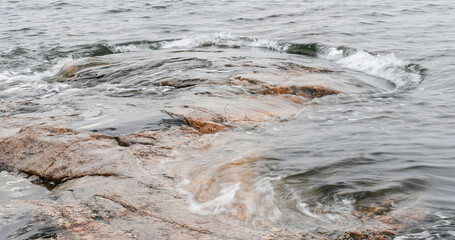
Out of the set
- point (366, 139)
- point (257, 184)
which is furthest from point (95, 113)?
point (366, 139)

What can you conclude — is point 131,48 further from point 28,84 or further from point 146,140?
point 146,140

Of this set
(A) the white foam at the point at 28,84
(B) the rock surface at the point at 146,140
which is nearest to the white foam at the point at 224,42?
(B) the rock surface at the point at 146,140

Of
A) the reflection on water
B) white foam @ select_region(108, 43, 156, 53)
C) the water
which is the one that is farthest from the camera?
white foam @ select_region(108, 43, 156, 53)

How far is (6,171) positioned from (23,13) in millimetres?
17084

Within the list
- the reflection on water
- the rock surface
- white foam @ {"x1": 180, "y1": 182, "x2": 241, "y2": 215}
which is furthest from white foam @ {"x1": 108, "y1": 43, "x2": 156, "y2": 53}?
white foam @ {"x1": 180, "y1": 182, "x2": 241, "y2": 215}

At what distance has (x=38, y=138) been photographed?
4641mm

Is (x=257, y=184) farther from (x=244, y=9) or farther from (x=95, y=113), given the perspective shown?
(x=244, y=9)

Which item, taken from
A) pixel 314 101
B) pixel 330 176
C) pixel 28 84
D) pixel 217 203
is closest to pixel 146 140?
pixel 217 203

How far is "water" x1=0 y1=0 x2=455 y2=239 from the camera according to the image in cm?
345

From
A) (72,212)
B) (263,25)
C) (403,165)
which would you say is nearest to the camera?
(72,212)

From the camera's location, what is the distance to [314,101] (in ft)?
21.8

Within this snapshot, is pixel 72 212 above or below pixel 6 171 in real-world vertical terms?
above

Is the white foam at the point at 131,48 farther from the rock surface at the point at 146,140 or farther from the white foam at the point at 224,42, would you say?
the rock surface at the point at 146,140

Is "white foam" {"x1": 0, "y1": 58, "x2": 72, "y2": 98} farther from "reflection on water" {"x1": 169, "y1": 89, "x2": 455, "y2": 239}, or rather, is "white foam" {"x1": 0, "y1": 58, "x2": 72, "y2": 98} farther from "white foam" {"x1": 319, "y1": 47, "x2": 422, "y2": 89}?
"white foam" {"x1": 319, "y1": 47, "x2": 422, "y2": 89}
